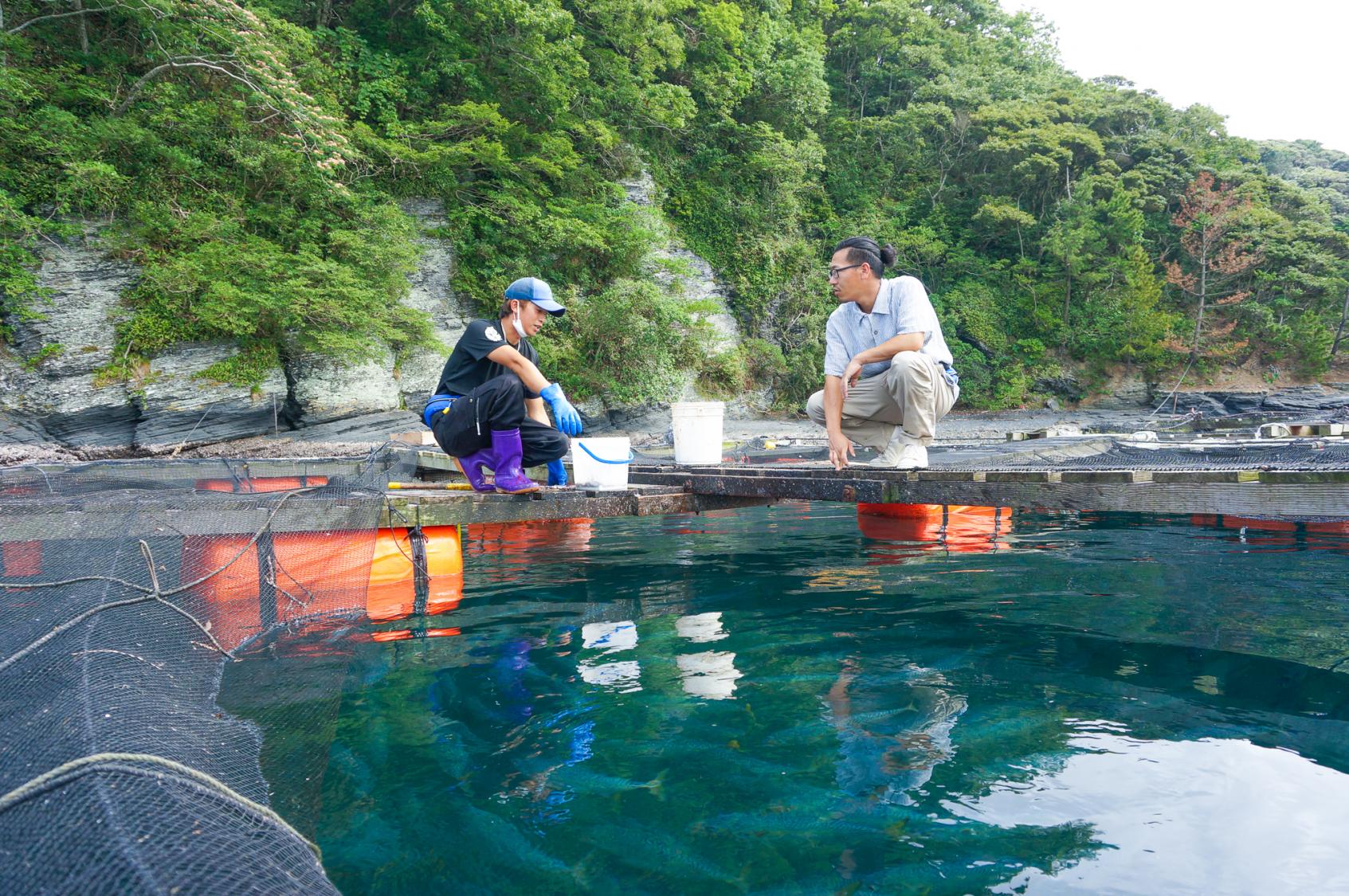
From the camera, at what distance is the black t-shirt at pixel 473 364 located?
408cm

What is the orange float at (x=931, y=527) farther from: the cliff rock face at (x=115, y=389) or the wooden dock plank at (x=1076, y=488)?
the cliff rock face at (x=115, y=389)

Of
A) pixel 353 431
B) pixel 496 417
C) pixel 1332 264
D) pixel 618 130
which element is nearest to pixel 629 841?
pixel 496 417

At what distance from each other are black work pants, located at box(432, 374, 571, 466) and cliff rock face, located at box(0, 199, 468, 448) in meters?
10.4

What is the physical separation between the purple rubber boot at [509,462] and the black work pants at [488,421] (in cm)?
5

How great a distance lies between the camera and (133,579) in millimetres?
2488

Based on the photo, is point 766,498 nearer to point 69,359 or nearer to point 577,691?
point 577,691

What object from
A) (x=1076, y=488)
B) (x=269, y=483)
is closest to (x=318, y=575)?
(x=1076, y=488)

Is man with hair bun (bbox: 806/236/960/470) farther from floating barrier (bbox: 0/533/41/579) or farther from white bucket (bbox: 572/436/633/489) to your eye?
floating barrier (bbox: 0/533/41/579)

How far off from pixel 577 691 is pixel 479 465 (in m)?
1.97

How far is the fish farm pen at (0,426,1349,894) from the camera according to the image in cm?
128

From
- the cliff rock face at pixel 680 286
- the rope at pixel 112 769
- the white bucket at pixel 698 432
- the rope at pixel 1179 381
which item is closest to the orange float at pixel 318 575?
the white bucket at pixel 698 432

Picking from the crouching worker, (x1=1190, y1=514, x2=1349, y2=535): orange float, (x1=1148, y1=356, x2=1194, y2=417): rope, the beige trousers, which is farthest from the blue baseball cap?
(x1=1148, y1=356, x2=1194, y2=417): rope

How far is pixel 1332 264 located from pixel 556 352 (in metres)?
29.5

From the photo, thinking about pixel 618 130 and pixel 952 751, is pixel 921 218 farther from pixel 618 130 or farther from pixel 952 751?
pixel 952 751
